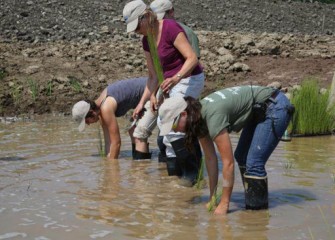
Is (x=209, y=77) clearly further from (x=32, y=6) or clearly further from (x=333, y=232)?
(x=333, y=232)

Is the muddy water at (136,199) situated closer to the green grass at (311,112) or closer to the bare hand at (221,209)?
the bare hand at (221,209)

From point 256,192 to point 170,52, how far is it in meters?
1.43

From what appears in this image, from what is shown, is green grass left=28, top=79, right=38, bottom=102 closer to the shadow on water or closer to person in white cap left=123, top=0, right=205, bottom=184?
the shadow on water

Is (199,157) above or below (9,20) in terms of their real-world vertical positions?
below

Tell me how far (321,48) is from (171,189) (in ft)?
30.9

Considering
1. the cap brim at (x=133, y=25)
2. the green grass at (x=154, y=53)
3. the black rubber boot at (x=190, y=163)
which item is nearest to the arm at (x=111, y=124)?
the black rubber boot at (x=190, y=163)

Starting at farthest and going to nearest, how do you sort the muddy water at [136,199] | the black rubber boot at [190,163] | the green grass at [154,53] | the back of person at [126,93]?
the back of person at [126,93] → the black rubber boot at [190,163] → the green grass at [154,53] → the muddy water at [136,199]

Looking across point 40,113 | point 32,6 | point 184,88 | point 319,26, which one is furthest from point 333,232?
point 319,26

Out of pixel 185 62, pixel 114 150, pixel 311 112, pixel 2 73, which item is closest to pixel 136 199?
pixel 185 62

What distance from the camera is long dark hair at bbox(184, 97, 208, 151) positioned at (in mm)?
4949

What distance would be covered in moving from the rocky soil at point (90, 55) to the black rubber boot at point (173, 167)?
5.18m

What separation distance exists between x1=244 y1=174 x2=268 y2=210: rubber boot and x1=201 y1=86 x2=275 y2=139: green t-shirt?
1.39ft

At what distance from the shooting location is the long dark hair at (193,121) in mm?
4949

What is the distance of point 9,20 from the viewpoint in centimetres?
1648
